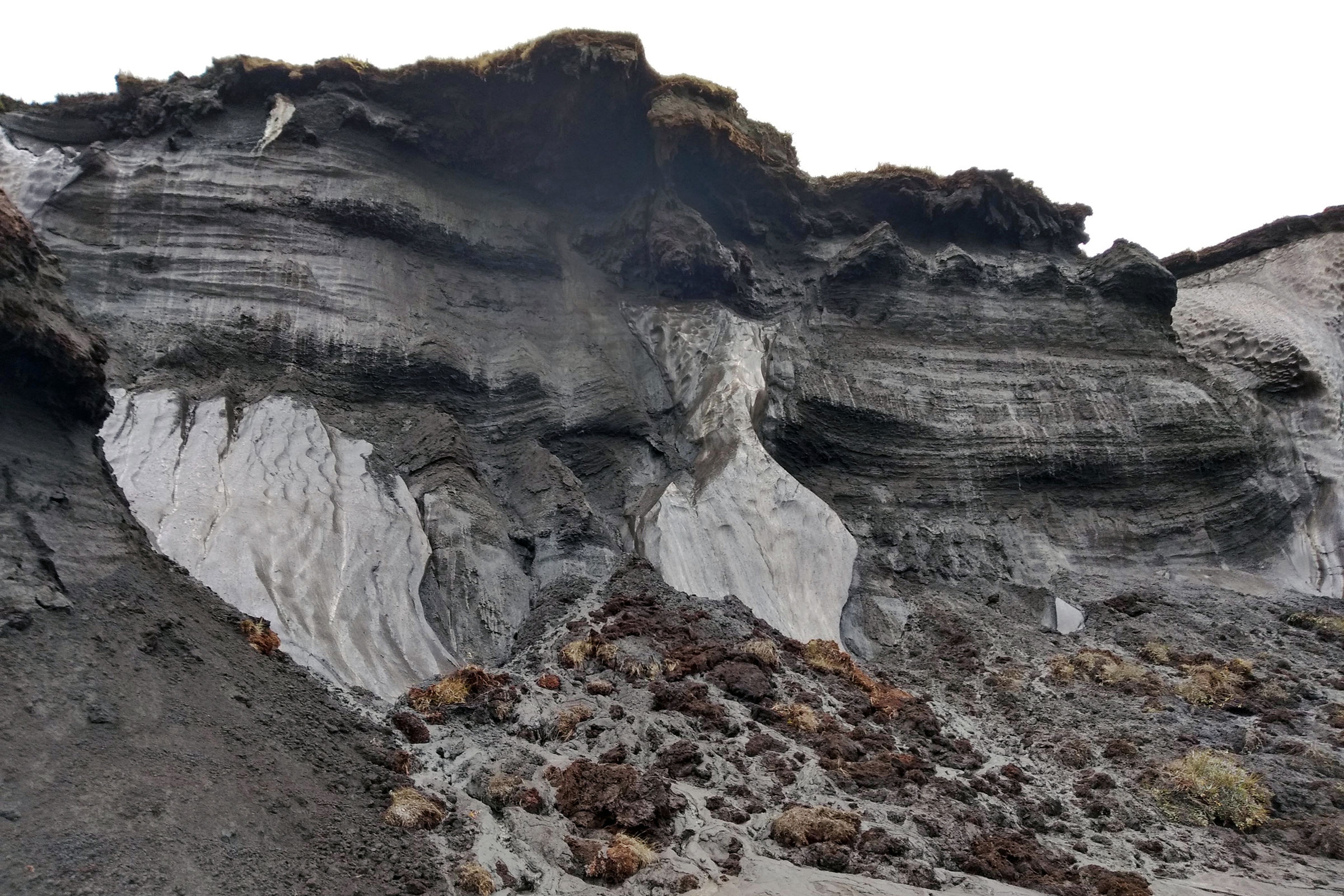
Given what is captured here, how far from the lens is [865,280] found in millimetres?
27984

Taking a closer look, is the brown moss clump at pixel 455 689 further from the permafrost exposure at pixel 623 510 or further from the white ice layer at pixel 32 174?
the white ice layer at pixel 32 174

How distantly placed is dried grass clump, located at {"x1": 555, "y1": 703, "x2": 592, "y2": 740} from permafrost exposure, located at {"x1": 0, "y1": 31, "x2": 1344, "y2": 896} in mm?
92

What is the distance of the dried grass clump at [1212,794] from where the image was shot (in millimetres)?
11945

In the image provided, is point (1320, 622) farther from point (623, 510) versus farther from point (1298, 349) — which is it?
point (623, 510)

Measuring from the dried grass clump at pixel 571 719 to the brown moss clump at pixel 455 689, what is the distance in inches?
45.1

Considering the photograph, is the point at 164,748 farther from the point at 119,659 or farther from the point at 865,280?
the point at 865,280

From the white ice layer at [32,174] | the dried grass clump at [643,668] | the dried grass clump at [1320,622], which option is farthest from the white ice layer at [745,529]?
the white ice layer at [32,174]

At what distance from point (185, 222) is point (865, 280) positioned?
19.3 meters

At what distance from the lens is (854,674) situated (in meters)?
16.0

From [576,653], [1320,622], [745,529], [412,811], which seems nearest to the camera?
[412,811]

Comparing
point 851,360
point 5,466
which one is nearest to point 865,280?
point 851,360

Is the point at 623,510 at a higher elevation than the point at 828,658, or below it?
higher

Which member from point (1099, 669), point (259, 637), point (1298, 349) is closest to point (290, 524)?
point (259, 637)

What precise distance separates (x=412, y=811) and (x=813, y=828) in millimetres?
4626
